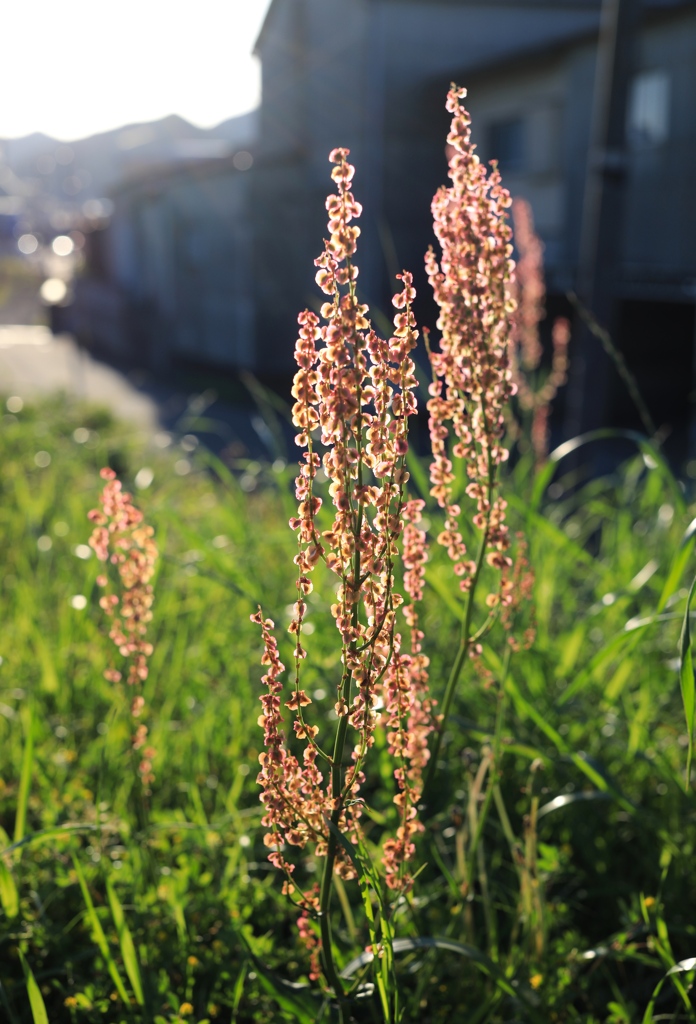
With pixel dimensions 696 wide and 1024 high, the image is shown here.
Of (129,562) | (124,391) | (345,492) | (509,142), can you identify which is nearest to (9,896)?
(129,562)

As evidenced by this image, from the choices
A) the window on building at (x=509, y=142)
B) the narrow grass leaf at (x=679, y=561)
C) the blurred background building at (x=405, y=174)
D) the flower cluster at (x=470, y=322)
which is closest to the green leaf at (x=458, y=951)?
the flower cluster at (x=470, y=322)

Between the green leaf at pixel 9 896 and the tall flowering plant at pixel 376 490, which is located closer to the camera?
the tall flowering plant at pixel 376 490

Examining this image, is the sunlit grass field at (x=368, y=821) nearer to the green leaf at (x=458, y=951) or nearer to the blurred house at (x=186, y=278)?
the green leaf at (x=458, y=951)

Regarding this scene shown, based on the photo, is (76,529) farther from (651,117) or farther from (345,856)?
(651,117)

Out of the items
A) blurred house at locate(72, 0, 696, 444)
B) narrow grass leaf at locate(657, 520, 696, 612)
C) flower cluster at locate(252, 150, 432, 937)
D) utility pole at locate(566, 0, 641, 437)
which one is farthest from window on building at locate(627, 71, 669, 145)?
flower cluster at locate(252, 150, 432, 937)

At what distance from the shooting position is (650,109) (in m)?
12.0

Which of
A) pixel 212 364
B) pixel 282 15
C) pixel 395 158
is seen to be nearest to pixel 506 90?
pixel 395 158

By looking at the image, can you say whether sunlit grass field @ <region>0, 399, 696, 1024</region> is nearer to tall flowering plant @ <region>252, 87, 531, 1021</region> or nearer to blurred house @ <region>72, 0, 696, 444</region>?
tall flowering plant @ <region>252, 87, 531, 1021</region>

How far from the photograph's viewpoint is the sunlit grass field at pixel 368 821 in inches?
68.7

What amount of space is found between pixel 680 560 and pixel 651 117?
1176 cm

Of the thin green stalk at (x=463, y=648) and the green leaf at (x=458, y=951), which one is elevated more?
the thin green stalk at (x=463, y=648)

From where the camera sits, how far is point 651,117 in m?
12.0

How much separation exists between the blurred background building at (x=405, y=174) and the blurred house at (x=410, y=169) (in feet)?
0.10

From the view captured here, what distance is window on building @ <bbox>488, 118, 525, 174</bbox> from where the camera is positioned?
1401 centimetres
